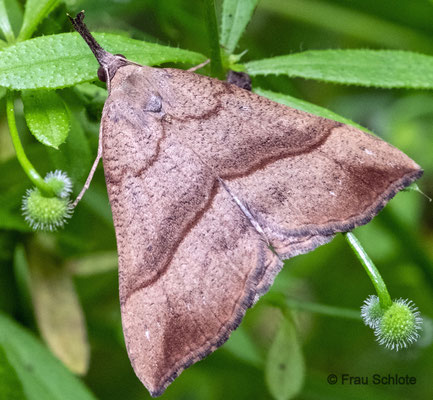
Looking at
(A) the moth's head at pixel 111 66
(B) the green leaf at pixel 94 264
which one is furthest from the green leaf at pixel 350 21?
(A) the moth's head at pixel 111 66

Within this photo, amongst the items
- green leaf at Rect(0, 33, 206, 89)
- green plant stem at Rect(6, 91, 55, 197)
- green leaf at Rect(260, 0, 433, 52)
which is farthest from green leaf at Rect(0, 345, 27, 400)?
green leaf at Rect(260, 0, 433, 52)

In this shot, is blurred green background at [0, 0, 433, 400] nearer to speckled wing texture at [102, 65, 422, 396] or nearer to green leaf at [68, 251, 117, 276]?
green leaf at [68, 251, 117, 276]

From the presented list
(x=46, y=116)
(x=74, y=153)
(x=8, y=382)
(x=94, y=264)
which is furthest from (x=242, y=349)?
(x=46, y=116)

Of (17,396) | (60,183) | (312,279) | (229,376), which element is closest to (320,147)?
(60,183)

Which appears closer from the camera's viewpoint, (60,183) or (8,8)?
(60,183)

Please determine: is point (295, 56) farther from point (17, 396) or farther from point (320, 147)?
point (17, 396)

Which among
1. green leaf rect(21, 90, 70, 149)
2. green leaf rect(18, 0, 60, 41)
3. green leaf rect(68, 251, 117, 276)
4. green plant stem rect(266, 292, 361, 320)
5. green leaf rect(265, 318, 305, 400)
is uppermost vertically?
green leaf rect(18, 0, 60, 41)

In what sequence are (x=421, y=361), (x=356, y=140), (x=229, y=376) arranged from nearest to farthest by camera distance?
(x=356, y=140) < (x=229, y=376) < (x=421, y=361)
